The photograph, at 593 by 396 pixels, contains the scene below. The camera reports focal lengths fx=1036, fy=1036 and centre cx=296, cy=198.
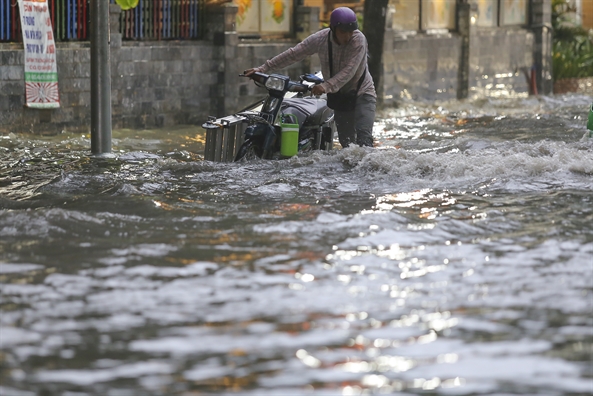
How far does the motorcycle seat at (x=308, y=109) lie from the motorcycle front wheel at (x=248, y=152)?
48cm

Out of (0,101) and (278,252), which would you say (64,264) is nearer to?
(278,252)

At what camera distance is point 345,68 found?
10.4 meters

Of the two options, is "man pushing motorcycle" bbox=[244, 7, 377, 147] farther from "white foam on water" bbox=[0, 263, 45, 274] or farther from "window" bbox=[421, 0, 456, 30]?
"window" bbox=[421, 0, 456, 30]

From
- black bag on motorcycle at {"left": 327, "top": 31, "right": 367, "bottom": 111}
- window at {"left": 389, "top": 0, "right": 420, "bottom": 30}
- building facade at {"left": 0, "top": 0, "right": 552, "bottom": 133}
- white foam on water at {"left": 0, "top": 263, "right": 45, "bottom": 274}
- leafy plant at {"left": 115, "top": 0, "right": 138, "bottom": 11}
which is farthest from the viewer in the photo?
window at {"left": 389, "top": 0, "right": 420, "bottom": 30}

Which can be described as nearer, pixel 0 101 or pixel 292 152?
pixel 292 152

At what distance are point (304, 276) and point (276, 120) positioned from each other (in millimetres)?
4408

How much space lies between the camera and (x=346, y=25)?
10.2 m

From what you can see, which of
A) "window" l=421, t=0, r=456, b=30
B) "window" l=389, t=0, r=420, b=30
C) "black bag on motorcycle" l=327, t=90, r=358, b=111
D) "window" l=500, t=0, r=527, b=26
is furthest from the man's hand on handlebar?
"window" l=500, t=0, r=527, b=26

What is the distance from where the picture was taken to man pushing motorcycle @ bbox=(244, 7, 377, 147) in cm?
1035

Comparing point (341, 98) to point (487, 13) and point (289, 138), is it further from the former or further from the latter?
point (487, 13)

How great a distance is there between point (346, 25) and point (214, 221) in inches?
141

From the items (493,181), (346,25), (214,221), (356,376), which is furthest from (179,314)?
(346,25)

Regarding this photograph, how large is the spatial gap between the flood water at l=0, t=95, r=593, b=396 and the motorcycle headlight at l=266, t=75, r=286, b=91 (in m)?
0.73

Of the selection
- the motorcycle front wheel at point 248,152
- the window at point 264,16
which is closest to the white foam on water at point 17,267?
the motorcycle front wheel at point 248,152
